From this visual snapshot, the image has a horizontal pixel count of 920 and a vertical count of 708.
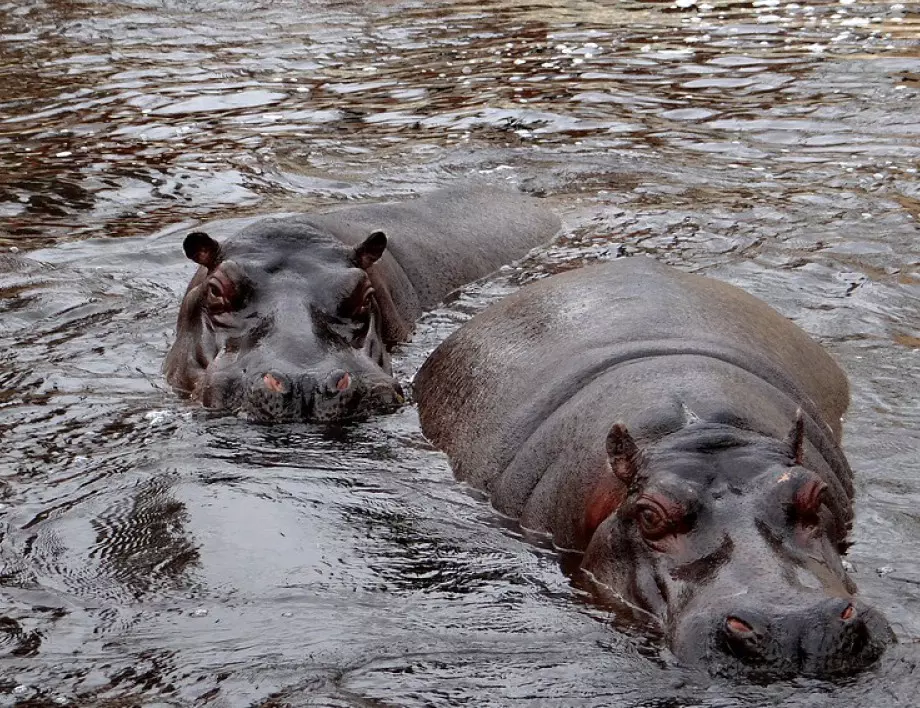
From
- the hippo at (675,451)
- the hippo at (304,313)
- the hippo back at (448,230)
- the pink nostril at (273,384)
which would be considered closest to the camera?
the hippo at (675,451)

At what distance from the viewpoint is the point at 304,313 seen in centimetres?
816

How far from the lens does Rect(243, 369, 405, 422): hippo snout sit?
299 inches

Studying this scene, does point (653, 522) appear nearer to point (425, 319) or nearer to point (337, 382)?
point (337, 382)

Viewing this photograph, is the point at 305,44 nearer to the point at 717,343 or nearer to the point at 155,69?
the point at 155,69

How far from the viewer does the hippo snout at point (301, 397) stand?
7594 millimetres

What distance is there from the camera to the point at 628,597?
5375 mm

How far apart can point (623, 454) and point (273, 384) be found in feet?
8.50

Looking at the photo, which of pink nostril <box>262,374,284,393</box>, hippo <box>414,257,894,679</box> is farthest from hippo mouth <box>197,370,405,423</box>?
hippo <box>414,257,894,679</box>

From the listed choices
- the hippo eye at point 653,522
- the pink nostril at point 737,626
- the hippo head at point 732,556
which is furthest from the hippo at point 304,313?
the pink nostril at point 737,626

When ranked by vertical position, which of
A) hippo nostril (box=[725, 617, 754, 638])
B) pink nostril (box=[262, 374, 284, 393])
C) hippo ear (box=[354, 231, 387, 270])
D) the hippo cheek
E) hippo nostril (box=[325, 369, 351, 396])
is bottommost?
the hippo cheek

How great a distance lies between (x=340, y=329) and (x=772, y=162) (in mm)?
5772

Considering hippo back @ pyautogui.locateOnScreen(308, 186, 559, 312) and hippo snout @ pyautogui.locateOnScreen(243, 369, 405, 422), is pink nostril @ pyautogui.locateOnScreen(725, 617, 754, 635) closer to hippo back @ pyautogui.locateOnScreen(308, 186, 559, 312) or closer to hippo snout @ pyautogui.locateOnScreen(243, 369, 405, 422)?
hippo snout @ pyautogui.locateOnScreen(243, 369, 405, 422)

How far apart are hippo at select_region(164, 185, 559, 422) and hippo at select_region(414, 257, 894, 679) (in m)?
0.45

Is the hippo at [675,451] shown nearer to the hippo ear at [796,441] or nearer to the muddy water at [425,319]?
the hippo ear at [796,441]
